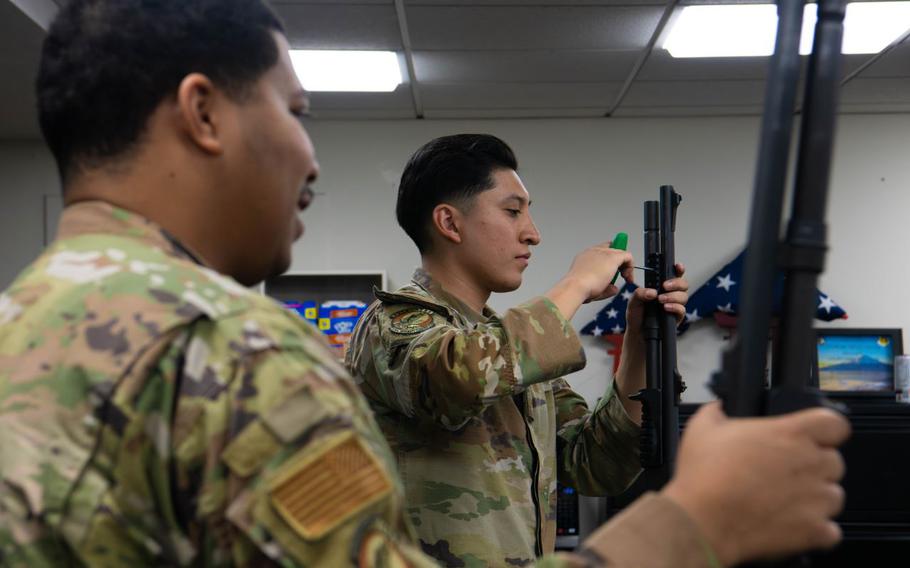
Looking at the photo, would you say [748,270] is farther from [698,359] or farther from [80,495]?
[698,359]

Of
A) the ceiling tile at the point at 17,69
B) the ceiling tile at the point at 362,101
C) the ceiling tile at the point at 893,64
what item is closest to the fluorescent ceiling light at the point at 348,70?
the ceiling tile at the point at 362,101

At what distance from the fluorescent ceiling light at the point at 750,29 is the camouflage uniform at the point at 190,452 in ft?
9.62

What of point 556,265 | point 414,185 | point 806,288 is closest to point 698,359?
point 556,265

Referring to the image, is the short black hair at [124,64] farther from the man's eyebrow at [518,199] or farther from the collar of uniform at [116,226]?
the man's eyebrow at [518,199]

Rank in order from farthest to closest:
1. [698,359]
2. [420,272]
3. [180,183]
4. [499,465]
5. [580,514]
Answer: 1. [698,359]
2. [580,514]
3. [420,272]
4. [499,465]
5. [180,183]

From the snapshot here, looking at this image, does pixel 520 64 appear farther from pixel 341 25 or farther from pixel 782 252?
pixel 782 252

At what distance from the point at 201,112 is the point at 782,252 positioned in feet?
1.35

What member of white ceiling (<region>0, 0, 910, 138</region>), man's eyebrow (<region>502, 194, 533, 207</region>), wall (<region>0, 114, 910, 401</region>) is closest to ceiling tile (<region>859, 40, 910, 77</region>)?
white ceiling (<region>0, 0, 910, 138</region>)

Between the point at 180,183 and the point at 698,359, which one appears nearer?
the point at 180,183

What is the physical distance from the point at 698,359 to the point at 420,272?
2.99 meters

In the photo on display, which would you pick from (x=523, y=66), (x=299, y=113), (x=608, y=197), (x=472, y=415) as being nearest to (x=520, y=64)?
(x=523, y=66)

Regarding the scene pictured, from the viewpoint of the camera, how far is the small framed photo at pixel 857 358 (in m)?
3.88

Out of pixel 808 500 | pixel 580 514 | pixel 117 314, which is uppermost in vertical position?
pixel 117 314

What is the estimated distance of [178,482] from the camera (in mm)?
514
